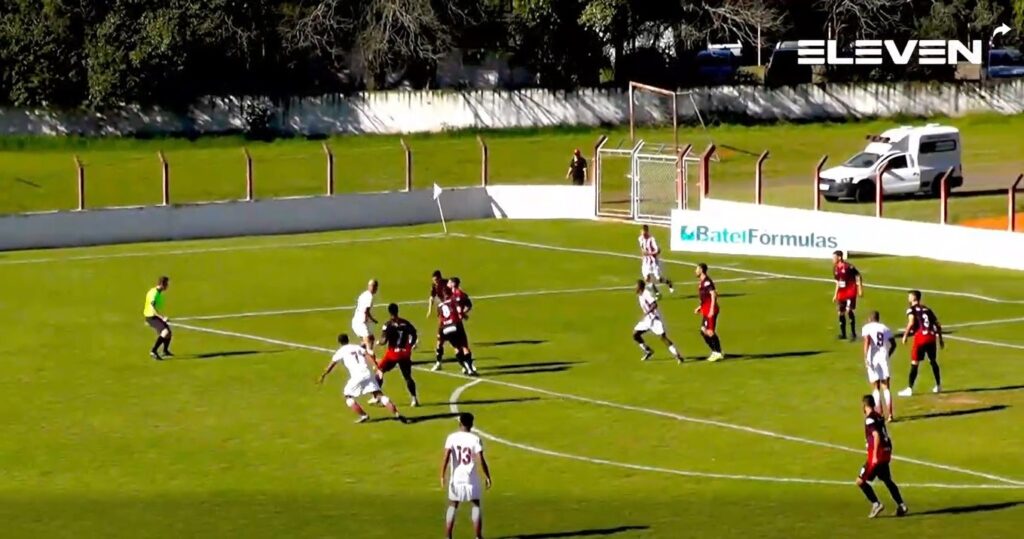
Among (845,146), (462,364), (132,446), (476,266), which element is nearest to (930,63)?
(845,146)

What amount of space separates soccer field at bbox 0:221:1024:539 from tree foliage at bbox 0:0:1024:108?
87.1 ft

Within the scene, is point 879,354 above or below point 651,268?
below

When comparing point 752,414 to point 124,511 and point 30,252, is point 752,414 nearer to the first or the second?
point 124,511

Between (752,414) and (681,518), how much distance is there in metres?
6.67

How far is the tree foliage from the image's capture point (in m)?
73.2

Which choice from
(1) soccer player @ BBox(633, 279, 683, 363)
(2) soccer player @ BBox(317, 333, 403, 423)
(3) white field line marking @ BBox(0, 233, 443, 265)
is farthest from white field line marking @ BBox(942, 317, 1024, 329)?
(3) white field line marking @ BBox(0, 233, 443, 265)

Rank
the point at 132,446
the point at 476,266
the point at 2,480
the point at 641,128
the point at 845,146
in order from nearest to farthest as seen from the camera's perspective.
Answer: the point at 2,480
the point at 132,446
the point at 476,266
the point at 845,146
the point at 641,128

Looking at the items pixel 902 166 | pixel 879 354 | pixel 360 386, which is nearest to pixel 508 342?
pixel 360 386

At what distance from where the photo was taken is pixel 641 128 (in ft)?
245

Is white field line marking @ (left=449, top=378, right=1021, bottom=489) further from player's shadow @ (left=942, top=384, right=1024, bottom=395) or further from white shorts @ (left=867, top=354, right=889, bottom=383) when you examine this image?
player's shadow @ (left=942, top=384, right=1024, bottom=395)

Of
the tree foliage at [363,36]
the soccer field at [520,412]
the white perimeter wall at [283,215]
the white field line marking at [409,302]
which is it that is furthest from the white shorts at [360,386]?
the tree foliage at [363,36]

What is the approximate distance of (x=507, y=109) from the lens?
76.1m

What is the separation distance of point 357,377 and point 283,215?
29247 mm

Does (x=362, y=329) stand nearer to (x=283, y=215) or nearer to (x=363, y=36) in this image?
(x=283, y=215)
